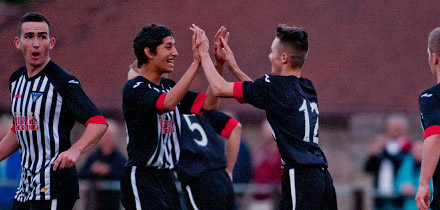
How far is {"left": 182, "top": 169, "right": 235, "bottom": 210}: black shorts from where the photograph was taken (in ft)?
29.0

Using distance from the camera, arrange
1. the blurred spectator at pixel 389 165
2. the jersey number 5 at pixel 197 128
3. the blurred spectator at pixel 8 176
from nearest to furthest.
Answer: the jersey number 5 at pixel 197 128 → the blurred spectator at pixel 389 165 → the blurred spectator at pixel 8 176

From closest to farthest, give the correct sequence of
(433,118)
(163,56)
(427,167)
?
1. (427,167)
2. (433,118)
3. (163,56)

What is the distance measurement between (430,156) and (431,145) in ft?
0.29

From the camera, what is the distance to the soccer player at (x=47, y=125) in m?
7.16

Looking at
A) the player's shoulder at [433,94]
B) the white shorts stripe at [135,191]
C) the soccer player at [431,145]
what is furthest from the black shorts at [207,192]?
the player's shoulder at [433,94]

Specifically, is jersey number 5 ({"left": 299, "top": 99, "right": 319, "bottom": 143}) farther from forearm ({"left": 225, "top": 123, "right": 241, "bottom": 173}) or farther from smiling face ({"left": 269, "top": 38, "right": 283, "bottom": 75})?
forearm ({"left": 225, "top": 123, "right": 241, "bottom": 173})

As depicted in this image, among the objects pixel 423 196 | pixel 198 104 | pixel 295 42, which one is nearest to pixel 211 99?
pixel 198 104

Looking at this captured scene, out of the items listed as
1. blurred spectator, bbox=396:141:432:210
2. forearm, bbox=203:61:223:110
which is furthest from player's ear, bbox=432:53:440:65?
blurred spectator, bbox=396:141:432:210

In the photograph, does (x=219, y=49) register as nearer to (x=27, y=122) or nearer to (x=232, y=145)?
(x=27, y=122)

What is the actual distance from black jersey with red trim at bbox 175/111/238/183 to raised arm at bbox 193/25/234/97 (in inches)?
64.6

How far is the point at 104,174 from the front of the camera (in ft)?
42.4

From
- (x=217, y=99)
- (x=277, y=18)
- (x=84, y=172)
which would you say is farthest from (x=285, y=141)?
(x=277, y=18)

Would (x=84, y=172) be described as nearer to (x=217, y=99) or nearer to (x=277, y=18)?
(x=217, y=99)

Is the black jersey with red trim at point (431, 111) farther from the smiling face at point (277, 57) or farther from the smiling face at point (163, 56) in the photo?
the smiling face at point (163, 56)
